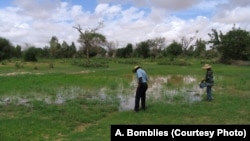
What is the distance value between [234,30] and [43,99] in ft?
157

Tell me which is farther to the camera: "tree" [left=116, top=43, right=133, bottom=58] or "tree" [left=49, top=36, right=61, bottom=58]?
"tree" [left=116, top=43, right=133, bottom=58]

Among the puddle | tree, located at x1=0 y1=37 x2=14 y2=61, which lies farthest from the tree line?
the puddle

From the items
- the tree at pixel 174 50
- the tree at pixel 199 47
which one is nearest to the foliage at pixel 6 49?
the tree at pixel 174 50

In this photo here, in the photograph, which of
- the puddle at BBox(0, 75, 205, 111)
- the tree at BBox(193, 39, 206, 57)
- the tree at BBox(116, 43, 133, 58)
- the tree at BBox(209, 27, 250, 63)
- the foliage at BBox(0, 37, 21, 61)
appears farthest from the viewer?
the tree at BBox(116, 43, 133, 58)

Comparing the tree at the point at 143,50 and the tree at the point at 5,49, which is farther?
the tree at the point at 143,50

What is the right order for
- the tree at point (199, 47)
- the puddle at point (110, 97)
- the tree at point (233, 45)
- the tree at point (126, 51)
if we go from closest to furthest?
the puddle at point (110, 97), the tree at point (233, 45), the tree at point (199, 47), the tree at point (126, 51)

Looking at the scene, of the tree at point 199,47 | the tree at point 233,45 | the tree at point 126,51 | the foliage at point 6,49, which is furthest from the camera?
the tree at point 126,51

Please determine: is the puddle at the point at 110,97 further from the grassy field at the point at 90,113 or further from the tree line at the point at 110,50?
the tree line at the point at 110,50

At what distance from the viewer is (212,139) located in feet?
26.0

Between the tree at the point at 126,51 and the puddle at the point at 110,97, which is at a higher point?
the tree at the point at 126,51

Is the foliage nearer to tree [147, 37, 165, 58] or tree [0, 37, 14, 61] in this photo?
tree [0, 37, 14, 61]

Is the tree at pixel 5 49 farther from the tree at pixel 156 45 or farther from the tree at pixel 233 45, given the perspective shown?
the tree at pixel 233 45

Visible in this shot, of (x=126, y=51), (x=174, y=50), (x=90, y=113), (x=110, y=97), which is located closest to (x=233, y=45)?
(x=174, y=50)

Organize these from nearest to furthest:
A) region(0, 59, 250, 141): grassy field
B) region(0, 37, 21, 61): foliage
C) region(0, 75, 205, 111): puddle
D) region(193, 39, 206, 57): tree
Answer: region(0, 59, 250, 141): grassy field → region(0, 75, 205, 111): puddle → region(0, 37, 21, 61): foliage → region(193, 39, 206, 57): tree
